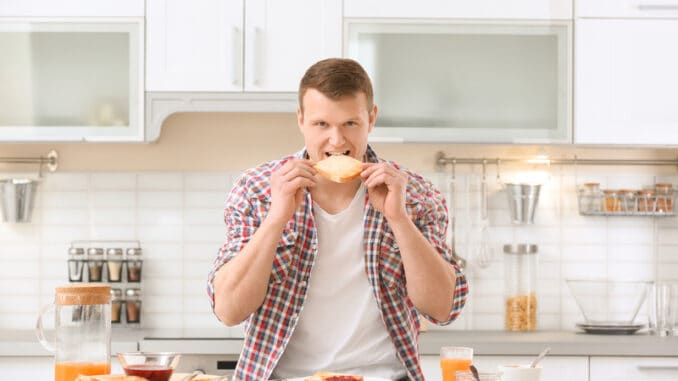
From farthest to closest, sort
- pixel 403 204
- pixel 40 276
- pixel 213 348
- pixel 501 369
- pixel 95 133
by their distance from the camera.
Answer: pixel 40 276, pixel 95 133, pixel 213 348, pixel 403 204, pixel 501 369

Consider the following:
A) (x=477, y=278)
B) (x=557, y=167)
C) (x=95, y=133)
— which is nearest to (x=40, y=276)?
(x=95, y=133)

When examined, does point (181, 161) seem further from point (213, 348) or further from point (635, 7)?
point (635, 7)

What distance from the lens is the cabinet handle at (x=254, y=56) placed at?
383 cm

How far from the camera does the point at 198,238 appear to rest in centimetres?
418

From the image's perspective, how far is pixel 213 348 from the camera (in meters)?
3.58

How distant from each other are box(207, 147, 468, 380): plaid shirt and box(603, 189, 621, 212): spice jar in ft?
6.80

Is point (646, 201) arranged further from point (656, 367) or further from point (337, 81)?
point (337, 81)

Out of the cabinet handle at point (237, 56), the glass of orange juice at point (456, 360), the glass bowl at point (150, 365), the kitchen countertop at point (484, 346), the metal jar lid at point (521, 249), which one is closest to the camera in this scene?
the glass bowl at point (150, 365)

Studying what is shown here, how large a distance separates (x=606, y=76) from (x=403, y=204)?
80.3 inches

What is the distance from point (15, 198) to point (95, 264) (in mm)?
437

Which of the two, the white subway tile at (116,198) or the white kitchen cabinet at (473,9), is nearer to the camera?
the white kitchen cabinet at (473,9)

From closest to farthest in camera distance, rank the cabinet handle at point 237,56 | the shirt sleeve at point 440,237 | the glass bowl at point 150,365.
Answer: the glass bowl at point 150,365
the shirt sleeve at point 440,237
the cabinet handle at point 237,56

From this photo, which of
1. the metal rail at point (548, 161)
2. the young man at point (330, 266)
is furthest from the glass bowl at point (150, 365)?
the metal rail at point (548, 161)

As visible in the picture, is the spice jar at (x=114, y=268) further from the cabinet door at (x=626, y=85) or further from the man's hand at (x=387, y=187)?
the man's hand at (x=387, y=187)
